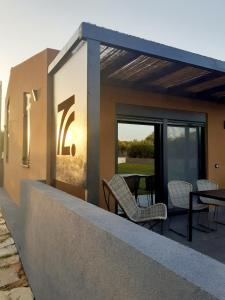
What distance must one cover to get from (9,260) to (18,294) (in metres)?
1.17

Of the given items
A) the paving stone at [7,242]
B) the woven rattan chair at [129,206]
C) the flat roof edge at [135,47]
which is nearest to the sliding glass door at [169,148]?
the woven rattan chair at [129,206]

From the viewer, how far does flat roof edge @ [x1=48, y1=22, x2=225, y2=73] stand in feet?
9.70

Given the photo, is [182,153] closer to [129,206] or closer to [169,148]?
[169,148]

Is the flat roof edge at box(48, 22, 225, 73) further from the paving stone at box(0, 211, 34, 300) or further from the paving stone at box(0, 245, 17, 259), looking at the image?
the paving stone at box(0, 245, 17, 259)

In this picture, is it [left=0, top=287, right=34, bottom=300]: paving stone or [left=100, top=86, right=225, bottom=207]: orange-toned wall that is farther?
[left=100, top=86, right=225, bottom=207]: orange-toned wall

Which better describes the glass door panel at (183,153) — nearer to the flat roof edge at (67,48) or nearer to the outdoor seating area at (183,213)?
the outdoor seating area at (183,213)

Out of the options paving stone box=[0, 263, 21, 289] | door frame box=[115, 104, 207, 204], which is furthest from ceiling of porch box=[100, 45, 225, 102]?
paving stone box=[0, 263, 21, 289]

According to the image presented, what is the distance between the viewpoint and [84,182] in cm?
304

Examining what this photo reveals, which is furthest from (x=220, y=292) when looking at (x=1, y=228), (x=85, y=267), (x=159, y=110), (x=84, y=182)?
(x=1, y=228)

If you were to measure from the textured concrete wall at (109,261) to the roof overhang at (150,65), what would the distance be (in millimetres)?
1787

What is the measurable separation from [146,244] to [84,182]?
1757 mm

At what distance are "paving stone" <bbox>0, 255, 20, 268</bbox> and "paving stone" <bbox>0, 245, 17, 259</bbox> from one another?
0.12 metres

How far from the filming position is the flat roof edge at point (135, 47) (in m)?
2.96

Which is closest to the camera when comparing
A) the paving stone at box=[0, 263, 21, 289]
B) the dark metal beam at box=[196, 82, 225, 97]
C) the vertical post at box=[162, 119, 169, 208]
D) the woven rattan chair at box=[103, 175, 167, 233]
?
the paving stone at box=[0, 263, 21, 289]
